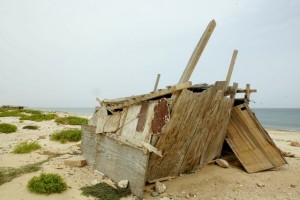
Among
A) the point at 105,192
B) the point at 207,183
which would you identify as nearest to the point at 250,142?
the point at 207,183

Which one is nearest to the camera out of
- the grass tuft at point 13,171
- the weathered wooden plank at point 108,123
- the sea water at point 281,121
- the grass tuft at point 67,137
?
the grass tuft at point 13,171

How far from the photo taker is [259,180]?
604 centimetres

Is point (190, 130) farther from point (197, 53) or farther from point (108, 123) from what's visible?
point (108, 123)

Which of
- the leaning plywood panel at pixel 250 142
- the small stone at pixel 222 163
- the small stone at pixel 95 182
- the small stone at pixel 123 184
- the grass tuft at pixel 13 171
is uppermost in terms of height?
the leaning plywood panel at pixel 250 142

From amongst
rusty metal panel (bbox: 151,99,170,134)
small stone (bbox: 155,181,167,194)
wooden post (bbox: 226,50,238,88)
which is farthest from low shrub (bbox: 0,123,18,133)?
wooden post (bbox: 226,50,238,88)

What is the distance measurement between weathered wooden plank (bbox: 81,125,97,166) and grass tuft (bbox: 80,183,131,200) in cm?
159

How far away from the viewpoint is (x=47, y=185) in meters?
5.47

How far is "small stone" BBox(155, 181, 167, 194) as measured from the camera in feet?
17.6

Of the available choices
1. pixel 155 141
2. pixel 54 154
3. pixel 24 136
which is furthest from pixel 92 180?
pixel 24 136

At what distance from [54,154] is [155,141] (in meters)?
5.00

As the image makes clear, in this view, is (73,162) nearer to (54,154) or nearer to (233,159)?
(54,154)

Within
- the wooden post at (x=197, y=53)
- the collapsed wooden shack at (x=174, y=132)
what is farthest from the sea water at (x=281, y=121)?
the wooden post at (x=197, y=53)

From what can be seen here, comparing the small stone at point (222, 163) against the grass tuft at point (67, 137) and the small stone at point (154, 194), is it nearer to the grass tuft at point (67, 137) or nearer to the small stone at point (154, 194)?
the small stone at point (154, 194)

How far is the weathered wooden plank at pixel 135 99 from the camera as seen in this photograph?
4855 millimetres
